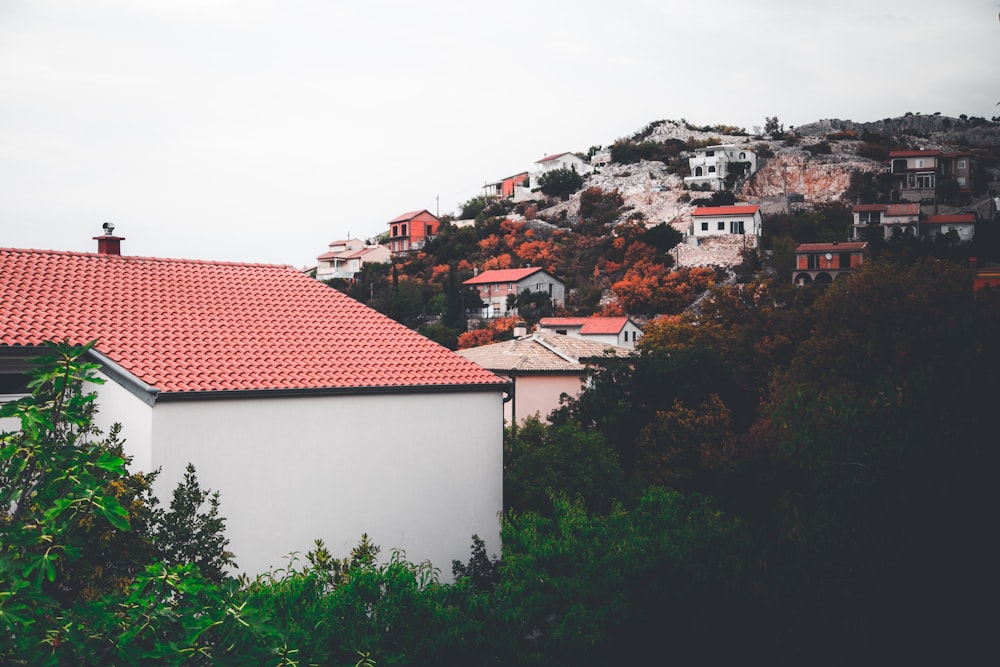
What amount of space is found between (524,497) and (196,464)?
23.4 ft

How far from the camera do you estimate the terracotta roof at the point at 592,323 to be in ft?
184

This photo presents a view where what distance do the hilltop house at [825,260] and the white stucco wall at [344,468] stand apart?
179 ft

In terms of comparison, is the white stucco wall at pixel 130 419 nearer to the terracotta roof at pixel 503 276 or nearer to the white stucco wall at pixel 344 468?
the white stucco wall at pixel 344 468

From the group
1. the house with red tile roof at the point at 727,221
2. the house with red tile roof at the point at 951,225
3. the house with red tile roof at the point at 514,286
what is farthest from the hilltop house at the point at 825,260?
the house with red tile roof at the point at 514,286

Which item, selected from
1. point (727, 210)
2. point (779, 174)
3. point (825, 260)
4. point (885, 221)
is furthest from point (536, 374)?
point (779, 174)

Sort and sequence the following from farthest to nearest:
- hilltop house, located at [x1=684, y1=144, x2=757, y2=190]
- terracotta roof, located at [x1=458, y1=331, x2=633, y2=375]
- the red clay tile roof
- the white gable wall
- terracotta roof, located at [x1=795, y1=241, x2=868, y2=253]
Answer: hilltop house, located at [x1=684, y1=144, x2=757, y2=190], terracotta roof, located at [x1=795, y1=241, x2=868, y2=253], terracotta roof, located at [x1=458, y1=331, x2=633, y2=375], the red clay tile roof, the white gable wall

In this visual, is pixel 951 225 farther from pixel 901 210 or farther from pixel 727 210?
pixel 727 210

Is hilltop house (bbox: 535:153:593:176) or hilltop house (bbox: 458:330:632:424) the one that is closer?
hilltop house (bbox: 458:330:632:424)

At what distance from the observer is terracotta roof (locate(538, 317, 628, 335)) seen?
5609cm

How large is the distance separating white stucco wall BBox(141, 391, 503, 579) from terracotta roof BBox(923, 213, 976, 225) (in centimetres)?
7016

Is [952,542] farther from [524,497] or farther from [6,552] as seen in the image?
[524,497]

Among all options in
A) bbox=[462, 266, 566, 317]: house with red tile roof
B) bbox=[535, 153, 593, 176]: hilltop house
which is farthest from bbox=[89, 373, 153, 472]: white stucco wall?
bbox=[535, 153, 593, 176]: hilltop house

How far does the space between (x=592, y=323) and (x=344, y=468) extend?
4505 cm

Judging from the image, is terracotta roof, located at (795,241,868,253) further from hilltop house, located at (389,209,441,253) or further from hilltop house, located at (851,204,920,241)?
hilltop house, located at (389,209,441,253)
